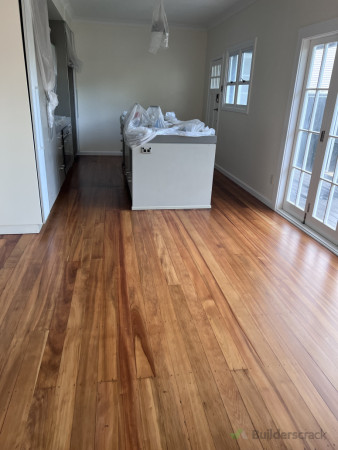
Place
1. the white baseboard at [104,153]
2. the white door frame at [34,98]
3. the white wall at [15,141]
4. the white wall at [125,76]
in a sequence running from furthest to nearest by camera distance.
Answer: the white baseboard at [104,153] < the white wall at [125,76] < the white door frame at [34,98] < the white wall at [15,141]

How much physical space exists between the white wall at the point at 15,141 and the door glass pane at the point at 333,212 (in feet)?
9.34

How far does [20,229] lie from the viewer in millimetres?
3232

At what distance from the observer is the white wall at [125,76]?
6473 millimetres

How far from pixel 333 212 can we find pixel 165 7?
4.32 metres

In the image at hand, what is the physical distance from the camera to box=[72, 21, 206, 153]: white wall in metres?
6.47

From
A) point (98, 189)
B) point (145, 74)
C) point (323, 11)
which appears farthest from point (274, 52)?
point (145, 74)

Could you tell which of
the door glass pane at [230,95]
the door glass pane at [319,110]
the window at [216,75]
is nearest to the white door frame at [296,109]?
the door glass pane at [319,110]

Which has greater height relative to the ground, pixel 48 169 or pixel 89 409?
pixel 48 169

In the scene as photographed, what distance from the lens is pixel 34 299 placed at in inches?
87.7

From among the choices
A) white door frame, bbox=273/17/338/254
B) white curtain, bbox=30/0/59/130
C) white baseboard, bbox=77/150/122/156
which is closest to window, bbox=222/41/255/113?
white door frame, bbox=273/17/338/254

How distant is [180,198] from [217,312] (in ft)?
6.87

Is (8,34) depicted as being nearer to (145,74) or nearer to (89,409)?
(89,409)

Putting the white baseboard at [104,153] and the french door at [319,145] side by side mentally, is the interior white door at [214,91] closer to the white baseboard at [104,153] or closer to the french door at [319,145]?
the white baseboard at [104,153]

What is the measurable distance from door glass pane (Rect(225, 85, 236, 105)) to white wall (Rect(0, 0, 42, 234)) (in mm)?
3677
